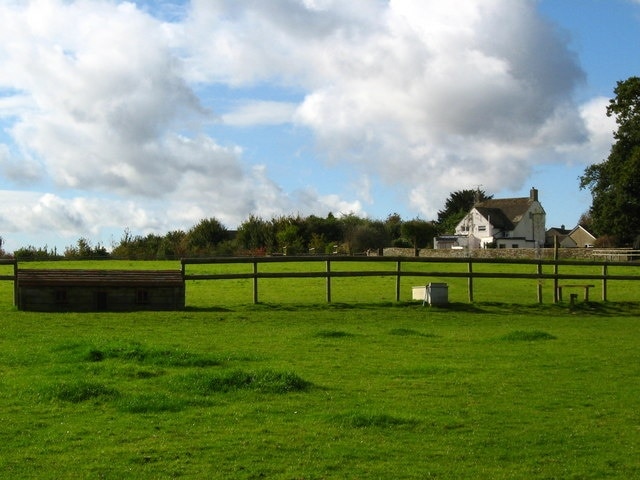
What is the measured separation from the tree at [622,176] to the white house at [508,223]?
36208 millimetres

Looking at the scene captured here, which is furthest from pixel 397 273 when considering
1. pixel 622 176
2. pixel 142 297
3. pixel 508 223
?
pixel 508 223

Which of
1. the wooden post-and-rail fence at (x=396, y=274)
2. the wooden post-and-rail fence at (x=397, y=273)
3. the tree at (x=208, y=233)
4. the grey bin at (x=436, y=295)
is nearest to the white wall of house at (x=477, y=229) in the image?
the tree at (x=208, y=233)

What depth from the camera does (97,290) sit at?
25359 millimetres

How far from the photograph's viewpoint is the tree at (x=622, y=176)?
56938mm

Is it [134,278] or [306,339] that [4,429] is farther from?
[134,278]

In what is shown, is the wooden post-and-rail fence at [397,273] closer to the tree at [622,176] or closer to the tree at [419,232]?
the tree at [622,176]

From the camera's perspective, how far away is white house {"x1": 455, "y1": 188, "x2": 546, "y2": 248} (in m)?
105

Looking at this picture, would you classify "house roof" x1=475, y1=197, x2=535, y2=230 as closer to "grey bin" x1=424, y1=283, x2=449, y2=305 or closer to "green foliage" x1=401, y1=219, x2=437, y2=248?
"green foliage" x1=401, y1=219, x2=437, y2=248

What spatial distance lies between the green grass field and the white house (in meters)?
85.4

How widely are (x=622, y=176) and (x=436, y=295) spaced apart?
1393 inches

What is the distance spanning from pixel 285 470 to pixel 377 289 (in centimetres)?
2730

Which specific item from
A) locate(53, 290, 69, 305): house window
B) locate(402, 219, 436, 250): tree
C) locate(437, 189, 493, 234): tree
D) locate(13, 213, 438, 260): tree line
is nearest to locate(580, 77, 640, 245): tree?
locate(13, 213, 438, 260): tree line

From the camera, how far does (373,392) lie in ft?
38.0

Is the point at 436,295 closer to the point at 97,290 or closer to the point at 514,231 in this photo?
the point at 97,290
